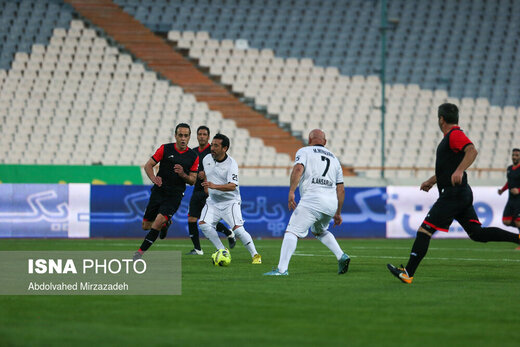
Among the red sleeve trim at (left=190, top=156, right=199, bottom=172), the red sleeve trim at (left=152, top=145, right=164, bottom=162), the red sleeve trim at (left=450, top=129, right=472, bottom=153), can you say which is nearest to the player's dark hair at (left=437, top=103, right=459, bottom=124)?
the red sleeve trim at (left=450, top=129, right=472, bottom=153)

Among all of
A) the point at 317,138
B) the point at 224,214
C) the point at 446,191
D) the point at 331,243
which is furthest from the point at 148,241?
the point at 446,191

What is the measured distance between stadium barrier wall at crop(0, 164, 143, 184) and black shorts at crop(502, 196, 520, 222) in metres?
9.86

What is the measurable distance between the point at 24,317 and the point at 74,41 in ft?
86.2

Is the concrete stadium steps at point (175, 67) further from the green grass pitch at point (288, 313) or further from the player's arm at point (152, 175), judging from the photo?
the green grass pitch at point (288, 313)

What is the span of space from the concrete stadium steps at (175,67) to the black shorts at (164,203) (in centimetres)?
1583

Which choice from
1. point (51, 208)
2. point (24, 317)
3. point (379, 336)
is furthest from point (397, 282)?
point (51, 208)

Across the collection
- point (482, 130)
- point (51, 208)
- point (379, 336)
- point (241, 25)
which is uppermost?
point (241, 25)

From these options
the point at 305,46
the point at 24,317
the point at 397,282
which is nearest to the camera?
the point at 24,317

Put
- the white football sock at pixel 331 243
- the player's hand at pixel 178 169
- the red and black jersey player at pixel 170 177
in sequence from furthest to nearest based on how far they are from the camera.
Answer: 1. the red and black jersey player at pixel 170 177
2. the player's hand at pixel 178 169
3. the white football sock at pixel 331 243

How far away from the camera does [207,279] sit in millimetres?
10078

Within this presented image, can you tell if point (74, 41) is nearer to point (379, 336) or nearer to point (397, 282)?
point (397, 282)

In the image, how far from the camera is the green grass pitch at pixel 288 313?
5758 mm

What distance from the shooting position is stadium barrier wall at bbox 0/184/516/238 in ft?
70.1

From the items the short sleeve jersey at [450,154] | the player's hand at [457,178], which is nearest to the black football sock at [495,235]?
the short sleeve jersey at [450,154]
